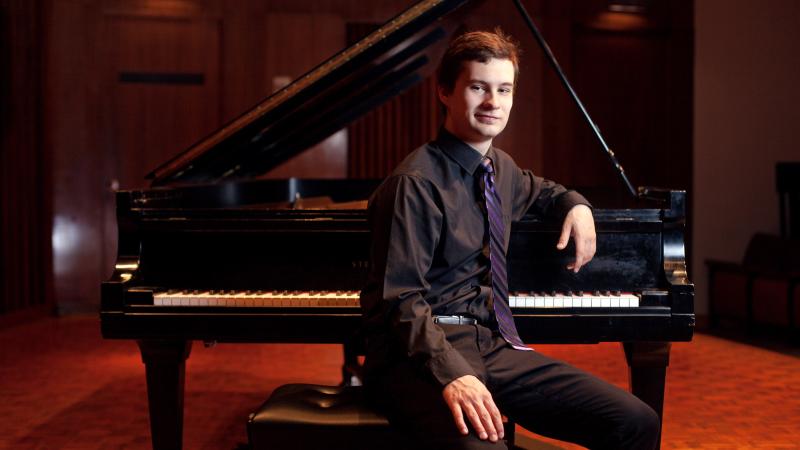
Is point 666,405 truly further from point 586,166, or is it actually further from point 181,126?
point 181,126

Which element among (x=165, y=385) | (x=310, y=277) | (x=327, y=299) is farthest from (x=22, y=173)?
(x=327, y=299)

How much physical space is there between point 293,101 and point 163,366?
96cm

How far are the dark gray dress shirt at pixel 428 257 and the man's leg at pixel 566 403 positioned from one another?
6.0 inches

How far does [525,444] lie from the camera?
2.61 m

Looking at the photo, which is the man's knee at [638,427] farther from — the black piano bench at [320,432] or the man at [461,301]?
the black piano bench at [320,432]

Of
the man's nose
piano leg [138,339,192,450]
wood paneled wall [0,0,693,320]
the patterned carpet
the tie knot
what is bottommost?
the patterned carpet

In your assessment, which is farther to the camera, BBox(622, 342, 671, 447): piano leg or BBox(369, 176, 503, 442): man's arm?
BBox(622, 342, 671, 447): piano leg

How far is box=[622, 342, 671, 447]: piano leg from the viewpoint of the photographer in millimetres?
2490

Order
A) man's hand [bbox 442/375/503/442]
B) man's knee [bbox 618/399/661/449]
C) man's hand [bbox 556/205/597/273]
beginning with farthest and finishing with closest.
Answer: man's hand [bbox 556/205/597/273] < man's knee [bbox 618/399/661/449] < man's hand [bbox 442/375/503/442]

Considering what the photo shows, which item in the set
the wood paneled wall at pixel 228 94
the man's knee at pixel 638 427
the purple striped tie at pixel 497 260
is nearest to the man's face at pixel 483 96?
the purple striped tie at pixel 497 260

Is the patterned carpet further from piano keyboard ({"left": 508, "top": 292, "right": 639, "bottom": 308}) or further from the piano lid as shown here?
the piano lid

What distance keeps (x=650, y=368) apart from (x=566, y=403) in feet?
2.15

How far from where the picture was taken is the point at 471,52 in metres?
2.02

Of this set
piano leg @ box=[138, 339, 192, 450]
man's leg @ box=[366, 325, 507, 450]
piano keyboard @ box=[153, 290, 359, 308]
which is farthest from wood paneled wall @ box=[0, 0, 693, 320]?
man's leg @ box=[366, 325, 507, 450]
